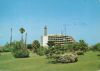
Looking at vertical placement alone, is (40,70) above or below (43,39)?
below

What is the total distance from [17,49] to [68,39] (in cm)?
9138

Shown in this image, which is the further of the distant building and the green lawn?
the distant building

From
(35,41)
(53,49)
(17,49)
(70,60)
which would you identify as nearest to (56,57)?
(70,60)

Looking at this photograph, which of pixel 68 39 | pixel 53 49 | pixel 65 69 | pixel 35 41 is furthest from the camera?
pixel 68 39

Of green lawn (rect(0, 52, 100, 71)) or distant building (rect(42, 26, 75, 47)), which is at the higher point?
distant building (rect(42, 26, 75, 47))

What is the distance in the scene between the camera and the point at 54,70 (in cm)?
3669

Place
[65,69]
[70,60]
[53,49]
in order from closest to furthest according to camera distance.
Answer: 1. [65,69]
2. [70,60]
3. [53,49]

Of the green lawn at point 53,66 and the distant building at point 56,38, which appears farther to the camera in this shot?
the distant building at point 56,38

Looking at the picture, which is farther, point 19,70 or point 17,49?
point 17,49

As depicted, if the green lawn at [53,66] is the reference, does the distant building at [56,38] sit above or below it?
above

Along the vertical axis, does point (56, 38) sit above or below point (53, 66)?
above

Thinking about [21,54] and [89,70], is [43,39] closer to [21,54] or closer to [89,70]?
[21,54]

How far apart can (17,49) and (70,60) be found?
107 feet

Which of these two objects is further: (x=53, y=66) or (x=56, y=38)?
(x=56, y=38)
